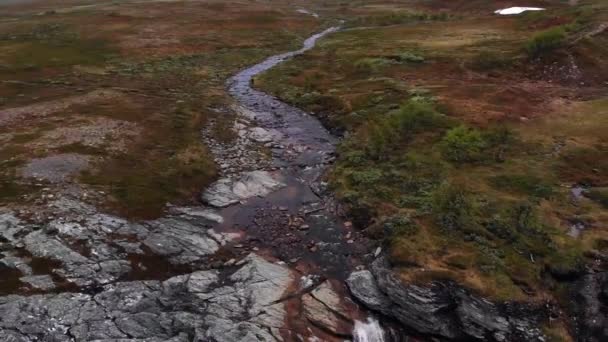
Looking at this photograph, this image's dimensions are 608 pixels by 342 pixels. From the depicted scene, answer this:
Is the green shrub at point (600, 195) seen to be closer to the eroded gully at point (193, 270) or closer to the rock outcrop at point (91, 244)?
the eroded gully at point (193, 270)

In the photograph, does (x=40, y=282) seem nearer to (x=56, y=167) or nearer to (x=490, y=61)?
(x=56, y=167)

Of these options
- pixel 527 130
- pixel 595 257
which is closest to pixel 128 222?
pixel 595 257

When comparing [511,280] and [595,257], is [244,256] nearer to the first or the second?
[511,280]

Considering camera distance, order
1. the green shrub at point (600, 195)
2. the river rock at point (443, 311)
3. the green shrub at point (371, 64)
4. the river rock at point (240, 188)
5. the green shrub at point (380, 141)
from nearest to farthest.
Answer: the river rock at point (443, 311), the green shrub at point (600, 195), the river rock at point (240, 188), the green shrub at point (380, 141), the green shrub at point (371, 64)

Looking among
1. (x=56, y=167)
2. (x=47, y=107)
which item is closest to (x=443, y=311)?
(x=56, y=167)

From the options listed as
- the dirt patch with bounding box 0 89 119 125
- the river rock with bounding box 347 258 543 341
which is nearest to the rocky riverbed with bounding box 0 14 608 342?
the river rock with bounding box 347 258 543 341

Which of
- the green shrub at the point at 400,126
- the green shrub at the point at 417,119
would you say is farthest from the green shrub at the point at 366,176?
the green shrub at the point at 417,119
